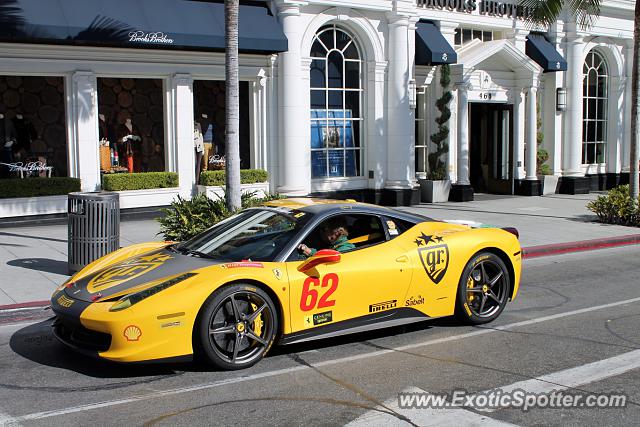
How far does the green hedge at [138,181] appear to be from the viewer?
16344 millimetres

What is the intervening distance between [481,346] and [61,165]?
40.4 ft

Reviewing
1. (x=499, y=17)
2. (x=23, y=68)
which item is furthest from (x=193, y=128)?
(x=499, y=17)

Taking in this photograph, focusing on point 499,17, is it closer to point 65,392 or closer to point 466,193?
Result: point 466,193

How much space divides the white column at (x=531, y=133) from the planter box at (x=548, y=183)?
391mm

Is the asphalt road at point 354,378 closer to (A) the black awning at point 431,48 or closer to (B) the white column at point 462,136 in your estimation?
(A) the black awning at point 431,48

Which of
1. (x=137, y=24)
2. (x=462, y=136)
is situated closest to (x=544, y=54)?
(x=462, y=136)

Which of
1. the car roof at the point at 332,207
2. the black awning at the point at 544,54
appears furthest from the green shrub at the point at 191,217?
→ the black awning at the point at 544,54

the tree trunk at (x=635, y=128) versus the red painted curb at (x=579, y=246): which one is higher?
the tree trunk at (x=635, y=128)

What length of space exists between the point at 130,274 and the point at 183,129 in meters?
11.5

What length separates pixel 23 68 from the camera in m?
15.2

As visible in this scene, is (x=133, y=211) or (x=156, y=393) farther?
(x=133, y=211)

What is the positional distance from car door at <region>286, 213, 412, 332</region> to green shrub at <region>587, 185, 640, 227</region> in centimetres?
1195

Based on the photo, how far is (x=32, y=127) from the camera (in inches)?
635

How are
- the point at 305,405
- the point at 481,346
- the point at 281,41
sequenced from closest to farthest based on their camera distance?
the point at 305,405 < the point at 481,346 < the point at 281,41
